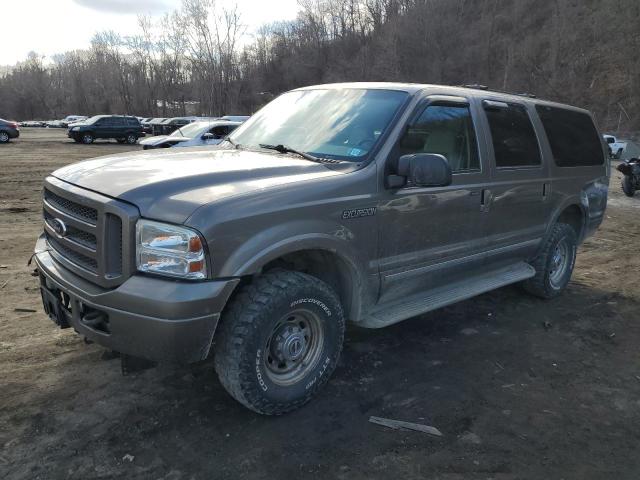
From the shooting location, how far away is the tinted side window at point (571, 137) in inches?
207

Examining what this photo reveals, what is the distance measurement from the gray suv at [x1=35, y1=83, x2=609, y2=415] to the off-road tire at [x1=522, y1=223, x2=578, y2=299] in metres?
0.63

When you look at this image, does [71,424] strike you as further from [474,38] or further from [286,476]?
[474,38]

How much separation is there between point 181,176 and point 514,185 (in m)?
2.99

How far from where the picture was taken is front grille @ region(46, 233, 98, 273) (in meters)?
2.96

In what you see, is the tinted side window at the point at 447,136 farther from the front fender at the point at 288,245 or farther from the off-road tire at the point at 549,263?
the off-road tire at the point at 549,263

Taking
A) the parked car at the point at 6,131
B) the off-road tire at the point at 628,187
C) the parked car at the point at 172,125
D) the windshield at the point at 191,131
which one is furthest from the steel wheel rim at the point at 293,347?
the parked car at the point at 172,125

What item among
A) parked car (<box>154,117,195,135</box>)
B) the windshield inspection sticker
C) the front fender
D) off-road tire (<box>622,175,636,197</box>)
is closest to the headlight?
the front fender

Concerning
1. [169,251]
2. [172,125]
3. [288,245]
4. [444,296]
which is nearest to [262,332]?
[288,245]

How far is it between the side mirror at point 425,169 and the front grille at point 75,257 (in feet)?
6.41

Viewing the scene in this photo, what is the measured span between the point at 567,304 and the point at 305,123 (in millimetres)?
3543

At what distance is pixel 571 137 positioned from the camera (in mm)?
5578

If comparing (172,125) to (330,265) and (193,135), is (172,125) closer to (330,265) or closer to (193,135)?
(193,135)

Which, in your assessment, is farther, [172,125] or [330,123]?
[172,125]

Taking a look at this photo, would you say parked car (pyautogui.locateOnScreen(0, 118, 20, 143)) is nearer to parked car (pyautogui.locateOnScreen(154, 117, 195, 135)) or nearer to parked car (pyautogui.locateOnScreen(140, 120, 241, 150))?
parked car (pyautogui.locateOnScreen(154, 117, 195, 135))
